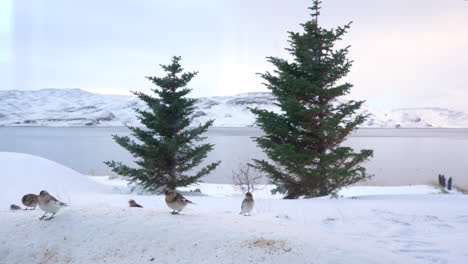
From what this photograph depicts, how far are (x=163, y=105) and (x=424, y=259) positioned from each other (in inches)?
→ 517

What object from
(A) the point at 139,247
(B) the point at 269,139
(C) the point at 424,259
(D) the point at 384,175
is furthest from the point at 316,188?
(D) the point at 384,175

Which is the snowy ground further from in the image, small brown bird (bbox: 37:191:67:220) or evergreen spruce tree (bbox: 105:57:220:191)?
evergreen spruce tree (bbox: 105:57:220:191)

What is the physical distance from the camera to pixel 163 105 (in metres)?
16.6

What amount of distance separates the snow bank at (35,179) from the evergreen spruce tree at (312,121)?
26.3 ft

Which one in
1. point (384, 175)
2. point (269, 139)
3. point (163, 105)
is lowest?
point (384, 175)

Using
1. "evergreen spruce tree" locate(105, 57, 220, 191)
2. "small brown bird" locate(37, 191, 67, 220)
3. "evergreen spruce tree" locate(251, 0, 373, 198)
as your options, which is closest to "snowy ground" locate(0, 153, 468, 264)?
"small brown bird" locate(37, 191, 67, 220)

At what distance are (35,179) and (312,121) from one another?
11.6 metres

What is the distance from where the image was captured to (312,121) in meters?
14.1

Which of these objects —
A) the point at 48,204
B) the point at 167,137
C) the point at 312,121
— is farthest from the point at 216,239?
the point at 167,137

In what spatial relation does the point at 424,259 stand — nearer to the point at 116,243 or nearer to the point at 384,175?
the point at 116,243

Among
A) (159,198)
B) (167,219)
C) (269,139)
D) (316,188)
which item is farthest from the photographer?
(269,139)

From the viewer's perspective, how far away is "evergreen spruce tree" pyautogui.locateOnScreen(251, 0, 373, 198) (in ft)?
44.5

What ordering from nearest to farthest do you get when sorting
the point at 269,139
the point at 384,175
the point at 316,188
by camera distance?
the point at 316,188, the point at 269,139, the point at 384,175

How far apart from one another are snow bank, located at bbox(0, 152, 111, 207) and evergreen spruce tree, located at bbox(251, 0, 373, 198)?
8.03 meters
